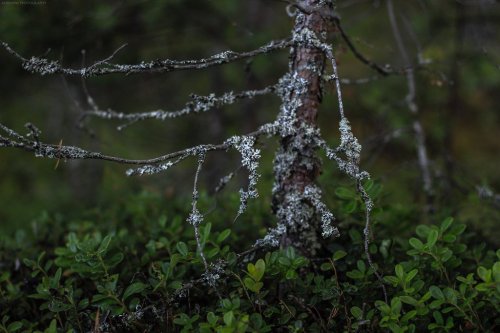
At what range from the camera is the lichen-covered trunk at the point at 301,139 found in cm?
245

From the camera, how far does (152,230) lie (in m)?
2.99

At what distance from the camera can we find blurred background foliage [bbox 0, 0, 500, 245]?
14.5ft

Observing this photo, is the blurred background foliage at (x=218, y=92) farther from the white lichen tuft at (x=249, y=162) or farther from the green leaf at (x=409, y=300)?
the green leaf at (x=409, y=300)

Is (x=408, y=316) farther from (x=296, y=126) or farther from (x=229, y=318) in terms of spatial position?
(x=296, y=126)

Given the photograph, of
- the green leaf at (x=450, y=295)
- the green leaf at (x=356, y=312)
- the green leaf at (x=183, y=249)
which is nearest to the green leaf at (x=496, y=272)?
the green leaf at (x=450, y=295)

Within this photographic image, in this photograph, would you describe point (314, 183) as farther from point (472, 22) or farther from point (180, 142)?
point (180, 142)

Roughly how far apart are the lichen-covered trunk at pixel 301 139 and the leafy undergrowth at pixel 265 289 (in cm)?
17

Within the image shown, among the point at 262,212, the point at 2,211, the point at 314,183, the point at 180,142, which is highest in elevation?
the point at 314,183

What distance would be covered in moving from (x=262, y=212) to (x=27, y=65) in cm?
172

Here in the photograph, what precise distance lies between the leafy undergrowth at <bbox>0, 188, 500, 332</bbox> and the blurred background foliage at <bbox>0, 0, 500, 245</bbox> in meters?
0.74

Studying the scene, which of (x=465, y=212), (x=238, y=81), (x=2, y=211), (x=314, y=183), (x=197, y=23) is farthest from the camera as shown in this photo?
(x=2, y=211)

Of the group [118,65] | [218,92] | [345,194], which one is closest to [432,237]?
[345,194]

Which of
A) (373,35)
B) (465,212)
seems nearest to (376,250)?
(465,212)

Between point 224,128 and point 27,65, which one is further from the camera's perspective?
point 224,128
